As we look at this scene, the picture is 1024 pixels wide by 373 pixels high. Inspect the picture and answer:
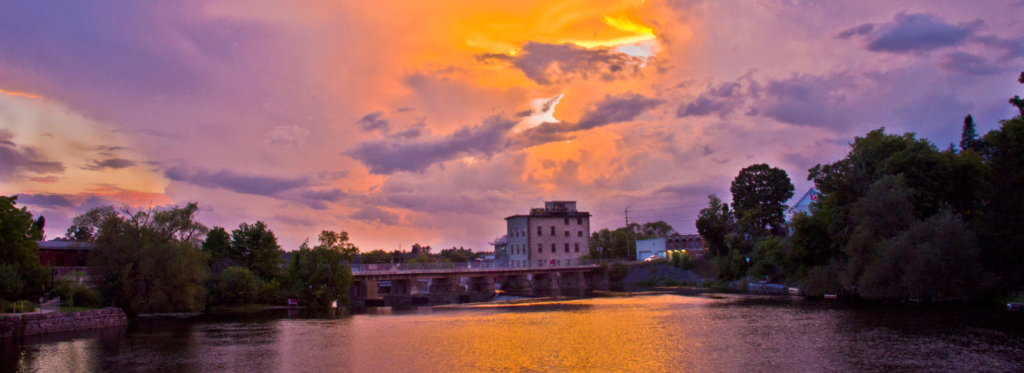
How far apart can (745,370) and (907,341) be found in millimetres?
11693

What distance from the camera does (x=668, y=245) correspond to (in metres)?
138

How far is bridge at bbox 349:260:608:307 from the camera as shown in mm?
77875

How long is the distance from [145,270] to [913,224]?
61.9 meters

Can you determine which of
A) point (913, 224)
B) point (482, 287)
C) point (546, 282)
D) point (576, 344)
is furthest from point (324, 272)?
point (913, 224)

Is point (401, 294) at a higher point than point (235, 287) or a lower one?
lower

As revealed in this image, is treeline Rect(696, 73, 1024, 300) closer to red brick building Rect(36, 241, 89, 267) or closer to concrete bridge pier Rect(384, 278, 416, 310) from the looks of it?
concrete bridge pier Rect(384, 278, 416, 310)

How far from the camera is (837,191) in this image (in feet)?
205

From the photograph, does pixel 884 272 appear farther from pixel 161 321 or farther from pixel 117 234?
pixel 117 234

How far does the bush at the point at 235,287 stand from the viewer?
205ft

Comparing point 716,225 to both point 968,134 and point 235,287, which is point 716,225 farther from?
point 235,287

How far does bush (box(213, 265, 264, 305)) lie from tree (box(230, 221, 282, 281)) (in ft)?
15.3

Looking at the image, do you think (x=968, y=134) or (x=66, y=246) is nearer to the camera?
(x=66, y=246)

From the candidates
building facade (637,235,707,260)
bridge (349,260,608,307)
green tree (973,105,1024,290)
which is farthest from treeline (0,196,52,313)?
building facade (637,235,707,260)

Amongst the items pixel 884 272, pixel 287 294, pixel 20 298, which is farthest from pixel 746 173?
pixel 20 298
